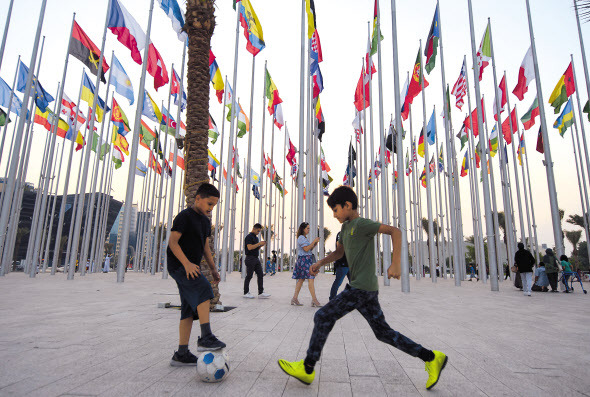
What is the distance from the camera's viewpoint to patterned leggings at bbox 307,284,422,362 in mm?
2859

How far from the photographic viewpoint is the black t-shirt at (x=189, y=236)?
3246mm

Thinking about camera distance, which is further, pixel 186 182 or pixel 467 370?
pixel 186 182

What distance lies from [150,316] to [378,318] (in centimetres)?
464

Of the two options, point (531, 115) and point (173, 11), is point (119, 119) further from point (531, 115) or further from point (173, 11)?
point (531, 115)

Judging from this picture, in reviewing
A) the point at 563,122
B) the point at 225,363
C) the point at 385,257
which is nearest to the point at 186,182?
A: the point at 225,363

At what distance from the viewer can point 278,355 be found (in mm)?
3697

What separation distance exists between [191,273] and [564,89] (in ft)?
63.9

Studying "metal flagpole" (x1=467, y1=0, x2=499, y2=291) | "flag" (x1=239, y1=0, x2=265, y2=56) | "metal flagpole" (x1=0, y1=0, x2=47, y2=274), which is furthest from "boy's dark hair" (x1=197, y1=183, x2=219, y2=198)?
"metal flagpole" (x1=0, y1=0, x2=47, y2=274)

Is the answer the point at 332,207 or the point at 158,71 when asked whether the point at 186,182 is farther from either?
the point at 158,71

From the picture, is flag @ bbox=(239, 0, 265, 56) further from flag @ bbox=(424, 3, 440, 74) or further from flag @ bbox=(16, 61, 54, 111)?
flag @ bbox=(16, 61, 54, 111)

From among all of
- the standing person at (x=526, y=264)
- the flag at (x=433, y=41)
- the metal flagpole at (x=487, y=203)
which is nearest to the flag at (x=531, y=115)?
the metal flagpole at (x=487, y=203)

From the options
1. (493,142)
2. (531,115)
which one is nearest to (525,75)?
(531,115)

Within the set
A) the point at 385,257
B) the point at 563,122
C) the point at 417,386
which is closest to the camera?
the point at 417,386

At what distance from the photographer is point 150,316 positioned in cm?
606
